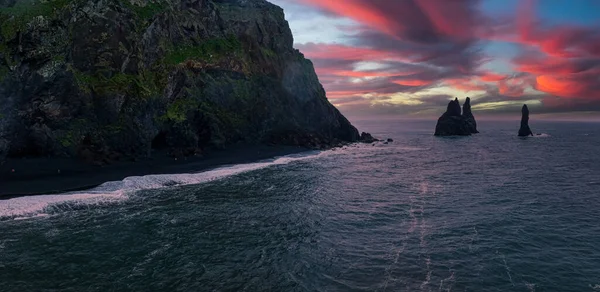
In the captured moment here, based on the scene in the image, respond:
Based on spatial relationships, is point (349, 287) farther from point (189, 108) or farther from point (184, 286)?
point (189, 108)

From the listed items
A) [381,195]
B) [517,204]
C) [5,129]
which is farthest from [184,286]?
[5,129]

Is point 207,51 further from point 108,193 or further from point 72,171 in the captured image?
point 108,193

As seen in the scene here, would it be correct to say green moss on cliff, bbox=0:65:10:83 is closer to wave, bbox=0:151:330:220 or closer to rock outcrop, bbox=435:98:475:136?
wave, bbox=0:151:330:220

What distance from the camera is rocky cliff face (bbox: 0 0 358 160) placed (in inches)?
2227

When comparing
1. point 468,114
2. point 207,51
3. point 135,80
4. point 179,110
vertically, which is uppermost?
point 207,51

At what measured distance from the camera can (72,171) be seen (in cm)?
5469

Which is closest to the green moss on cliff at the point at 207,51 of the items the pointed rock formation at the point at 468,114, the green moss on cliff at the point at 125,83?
the green moss on cliff at the point at 125,83

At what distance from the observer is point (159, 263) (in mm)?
25156

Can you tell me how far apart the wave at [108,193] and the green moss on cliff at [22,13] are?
30570 millimetres

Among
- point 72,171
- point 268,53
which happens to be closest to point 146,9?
point 72,171

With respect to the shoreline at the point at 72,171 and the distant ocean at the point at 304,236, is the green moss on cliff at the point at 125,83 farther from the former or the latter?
the distant ocean at the point at 304,236

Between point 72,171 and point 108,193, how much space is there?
14.3 m

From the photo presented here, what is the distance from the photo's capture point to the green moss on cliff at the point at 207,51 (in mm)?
78250

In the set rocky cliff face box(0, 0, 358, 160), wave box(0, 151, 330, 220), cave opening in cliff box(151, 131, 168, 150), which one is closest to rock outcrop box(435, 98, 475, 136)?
rocky cliff face box(0, 0, 358, 160)
